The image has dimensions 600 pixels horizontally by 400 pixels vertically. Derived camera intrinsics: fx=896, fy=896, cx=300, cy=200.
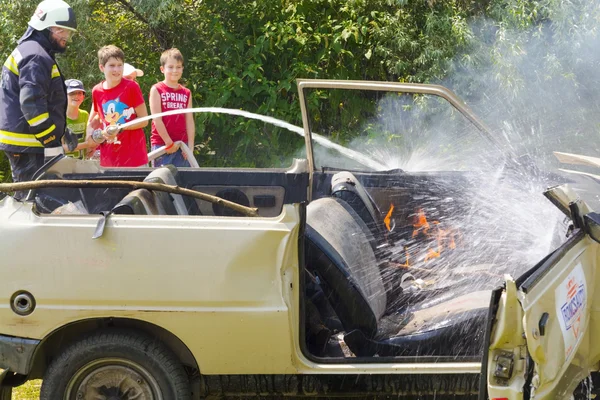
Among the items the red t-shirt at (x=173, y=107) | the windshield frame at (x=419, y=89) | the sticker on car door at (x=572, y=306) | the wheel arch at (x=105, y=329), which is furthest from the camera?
the red t-shirt at (x=173, y=107)

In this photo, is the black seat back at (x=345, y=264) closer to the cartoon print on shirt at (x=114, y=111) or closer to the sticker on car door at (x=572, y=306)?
the sticker on car door at (x=572, y=306)

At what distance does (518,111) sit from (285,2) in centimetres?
294

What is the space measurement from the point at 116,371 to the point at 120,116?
4.12m

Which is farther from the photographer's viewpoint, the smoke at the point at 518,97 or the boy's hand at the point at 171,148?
the smoke at the point at 518,97

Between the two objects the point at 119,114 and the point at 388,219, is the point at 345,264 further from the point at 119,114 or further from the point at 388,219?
the point at 119,114

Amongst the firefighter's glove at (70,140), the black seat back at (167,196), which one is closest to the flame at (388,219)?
the black seat back at (167,196)

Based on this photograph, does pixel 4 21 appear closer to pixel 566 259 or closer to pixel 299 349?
pixel 299 349

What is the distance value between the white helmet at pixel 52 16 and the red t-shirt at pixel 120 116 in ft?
5.11

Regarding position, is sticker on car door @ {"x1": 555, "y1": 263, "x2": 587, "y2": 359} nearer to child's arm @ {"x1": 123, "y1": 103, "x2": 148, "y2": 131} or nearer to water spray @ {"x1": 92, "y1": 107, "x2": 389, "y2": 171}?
water spray @ {"x1": 92, "y1": 107, "x2": 389, "y2": 171}

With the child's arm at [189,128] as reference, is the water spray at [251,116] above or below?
above

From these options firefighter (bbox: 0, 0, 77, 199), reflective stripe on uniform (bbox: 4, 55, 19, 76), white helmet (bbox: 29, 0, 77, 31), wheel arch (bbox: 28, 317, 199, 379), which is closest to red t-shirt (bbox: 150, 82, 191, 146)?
firefighter (bbox: 0, 0, 77, 199)

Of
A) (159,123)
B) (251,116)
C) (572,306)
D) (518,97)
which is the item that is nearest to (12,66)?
(159,123)

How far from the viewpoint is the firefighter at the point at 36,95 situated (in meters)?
6.11

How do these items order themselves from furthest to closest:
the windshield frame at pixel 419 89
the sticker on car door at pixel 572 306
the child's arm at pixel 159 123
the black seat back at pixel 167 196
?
the child's arm at pixel 159 123 < the windshield frame at pixel 419 89 < the black seat back at pixel 167 196 < the sticker on car door at pixel 572 306
